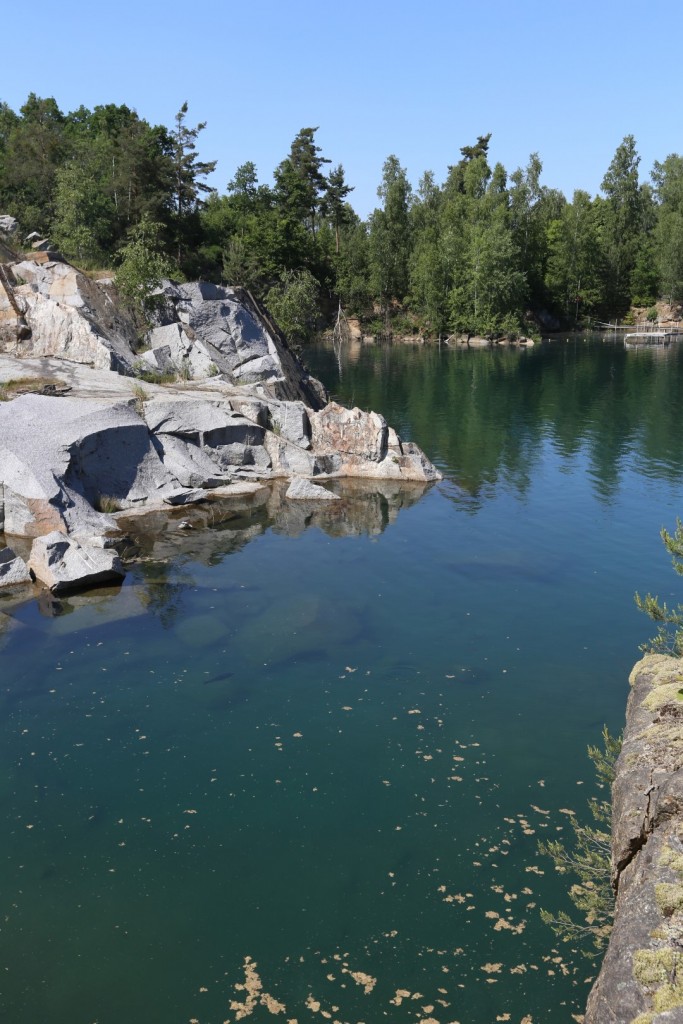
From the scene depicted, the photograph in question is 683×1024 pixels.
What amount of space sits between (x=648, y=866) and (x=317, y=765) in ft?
31.3

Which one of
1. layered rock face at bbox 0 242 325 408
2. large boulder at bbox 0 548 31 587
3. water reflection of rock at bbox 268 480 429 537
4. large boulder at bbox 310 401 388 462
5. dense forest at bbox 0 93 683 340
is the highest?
dense forest at bbox 0 93 683 340

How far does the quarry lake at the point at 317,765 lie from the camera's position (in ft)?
43.2

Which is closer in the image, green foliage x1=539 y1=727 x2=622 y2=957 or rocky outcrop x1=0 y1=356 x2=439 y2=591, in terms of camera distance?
green foliage x1=539 y1=727 x2=622 y2=957

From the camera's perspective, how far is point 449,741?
1959 centimetres

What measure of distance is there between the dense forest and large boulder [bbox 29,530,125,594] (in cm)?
5503

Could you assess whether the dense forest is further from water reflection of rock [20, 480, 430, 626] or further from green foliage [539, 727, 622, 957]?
green foliage [539, 727, 622, 957]

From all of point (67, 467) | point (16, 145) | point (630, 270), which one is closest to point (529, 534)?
point (67, 467)

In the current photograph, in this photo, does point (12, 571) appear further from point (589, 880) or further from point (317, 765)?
point (589, 880)

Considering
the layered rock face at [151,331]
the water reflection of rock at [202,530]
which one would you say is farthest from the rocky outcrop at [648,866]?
the layered rock face at [151,331]

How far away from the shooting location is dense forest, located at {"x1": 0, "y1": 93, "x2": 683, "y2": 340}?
88750 mm

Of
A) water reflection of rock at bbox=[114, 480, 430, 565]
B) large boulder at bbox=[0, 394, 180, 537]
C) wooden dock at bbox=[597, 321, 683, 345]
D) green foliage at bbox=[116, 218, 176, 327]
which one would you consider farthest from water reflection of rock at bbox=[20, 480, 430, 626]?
wooden dock at bbox=[597, 321, 683, 345]

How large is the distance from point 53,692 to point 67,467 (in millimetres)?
14937

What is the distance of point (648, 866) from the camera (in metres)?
10.4

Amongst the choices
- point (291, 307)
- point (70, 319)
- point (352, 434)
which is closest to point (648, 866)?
point (352, 434)
